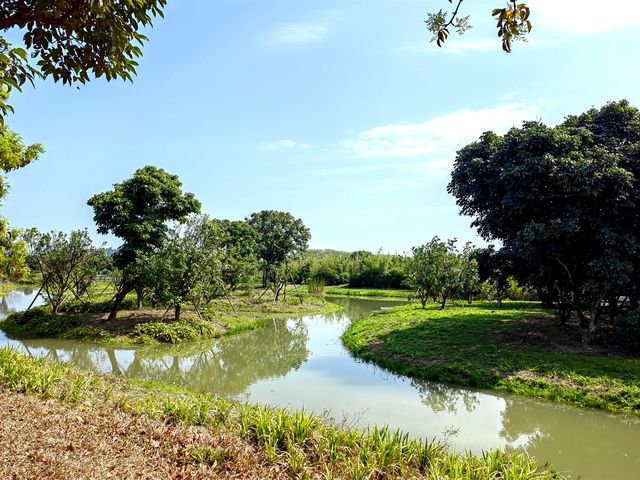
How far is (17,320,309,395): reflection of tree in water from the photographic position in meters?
12.6

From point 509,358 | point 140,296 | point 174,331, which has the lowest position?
point 174,331

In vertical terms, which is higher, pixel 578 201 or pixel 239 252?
pixel 578 201


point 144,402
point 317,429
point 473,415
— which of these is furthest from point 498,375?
point 144,402

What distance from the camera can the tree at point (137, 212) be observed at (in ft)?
62.7

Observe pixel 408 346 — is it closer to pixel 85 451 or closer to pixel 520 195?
pixel 520 195

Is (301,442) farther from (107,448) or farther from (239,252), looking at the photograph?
(239,252)

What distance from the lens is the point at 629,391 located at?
→ 9633 millimetres

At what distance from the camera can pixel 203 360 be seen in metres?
15.1

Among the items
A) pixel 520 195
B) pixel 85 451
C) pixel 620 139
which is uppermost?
pixel 620 139

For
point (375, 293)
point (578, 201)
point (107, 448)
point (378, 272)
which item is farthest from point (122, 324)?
point (378, 272)

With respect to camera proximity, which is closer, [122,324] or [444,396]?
[444,396]

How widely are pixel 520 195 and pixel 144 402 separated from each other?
12.2 m

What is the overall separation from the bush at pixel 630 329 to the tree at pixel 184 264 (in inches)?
649

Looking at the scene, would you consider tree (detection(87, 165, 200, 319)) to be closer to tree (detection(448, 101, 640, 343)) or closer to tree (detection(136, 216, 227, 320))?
tree (detection(136, 216, 227, 320))
